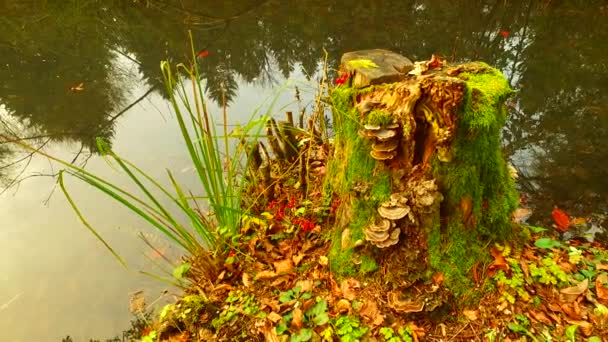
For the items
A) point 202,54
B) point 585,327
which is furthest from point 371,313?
point 202,54

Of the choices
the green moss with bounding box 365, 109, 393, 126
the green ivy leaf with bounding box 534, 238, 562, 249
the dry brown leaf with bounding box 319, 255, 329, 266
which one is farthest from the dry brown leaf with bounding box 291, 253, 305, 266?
the green ivy leaf with bounding box 534, 238, 562, 249

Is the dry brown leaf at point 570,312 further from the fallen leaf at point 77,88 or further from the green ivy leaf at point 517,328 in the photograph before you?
the fallen leaf at point 77,88

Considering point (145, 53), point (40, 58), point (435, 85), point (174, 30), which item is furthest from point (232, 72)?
point (435, 85)

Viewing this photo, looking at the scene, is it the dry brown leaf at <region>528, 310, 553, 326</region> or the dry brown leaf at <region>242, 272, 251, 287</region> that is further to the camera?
the dry brown leaf at <region>242, 272, 251, 287</region>

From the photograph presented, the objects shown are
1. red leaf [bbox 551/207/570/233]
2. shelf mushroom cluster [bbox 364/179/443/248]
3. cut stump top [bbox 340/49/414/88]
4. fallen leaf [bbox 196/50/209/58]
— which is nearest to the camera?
shelf mushroom cluster [bbox 364/179/443/248]

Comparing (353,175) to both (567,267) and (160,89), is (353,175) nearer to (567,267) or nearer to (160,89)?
(567,267)

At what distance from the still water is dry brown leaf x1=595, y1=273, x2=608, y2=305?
1.29m

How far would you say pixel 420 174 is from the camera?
1.85 metres

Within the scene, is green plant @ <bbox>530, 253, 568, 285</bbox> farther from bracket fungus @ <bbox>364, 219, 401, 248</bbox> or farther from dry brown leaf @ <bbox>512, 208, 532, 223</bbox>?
dry brown leaf @ <bbox>512, 208, 532, 223</bbox>

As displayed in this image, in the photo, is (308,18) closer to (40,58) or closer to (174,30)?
(174,30)

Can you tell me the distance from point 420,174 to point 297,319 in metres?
1.07

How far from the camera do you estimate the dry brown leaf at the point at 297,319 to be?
1.99 m

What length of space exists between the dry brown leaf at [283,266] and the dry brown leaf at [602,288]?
1.78 meters

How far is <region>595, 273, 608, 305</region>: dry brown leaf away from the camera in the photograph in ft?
6.36
